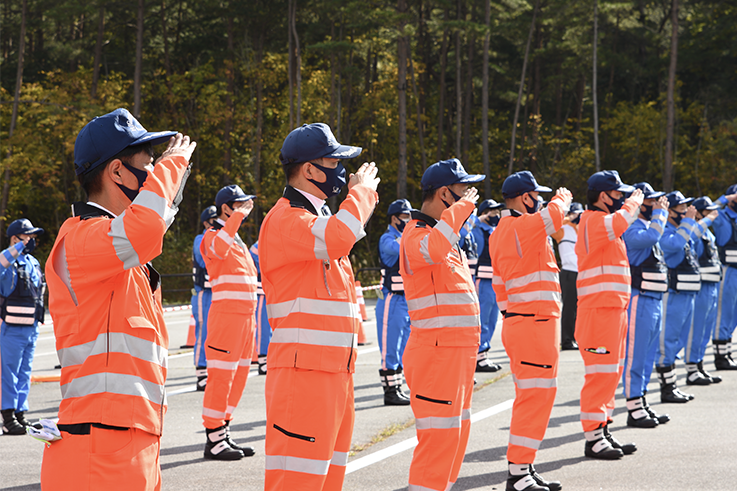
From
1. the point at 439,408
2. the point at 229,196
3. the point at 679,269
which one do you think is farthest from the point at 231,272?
the point at 679,269

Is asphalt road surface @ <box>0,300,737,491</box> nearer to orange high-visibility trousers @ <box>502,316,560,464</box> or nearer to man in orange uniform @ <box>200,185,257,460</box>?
man in orange uniform @ <box>200,185,257,460</box>

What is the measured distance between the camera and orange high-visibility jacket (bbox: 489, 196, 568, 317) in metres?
5.77

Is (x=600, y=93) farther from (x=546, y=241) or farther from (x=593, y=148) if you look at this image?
(x=546, y=241)

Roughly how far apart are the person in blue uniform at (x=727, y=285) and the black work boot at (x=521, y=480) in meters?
7.21

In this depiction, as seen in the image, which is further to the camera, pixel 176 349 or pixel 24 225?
pixel 176 349

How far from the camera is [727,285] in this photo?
1179 centimetres

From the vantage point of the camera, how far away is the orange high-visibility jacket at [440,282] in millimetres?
4758

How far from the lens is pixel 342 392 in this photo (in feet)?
12.2

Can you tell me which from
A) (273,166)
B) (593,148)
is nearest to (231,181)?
(273,166)

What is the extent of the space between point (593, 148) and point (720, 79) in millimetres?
7131

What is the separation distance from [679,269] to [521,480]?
5558mm

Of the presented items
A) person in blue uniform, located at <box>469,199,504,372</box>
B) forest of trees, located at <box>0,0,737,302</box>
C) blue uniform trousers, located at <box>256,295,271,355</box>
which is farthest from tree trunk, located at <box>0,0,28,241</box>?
person in blue uniform, located at <box>469,199,504,372</box>

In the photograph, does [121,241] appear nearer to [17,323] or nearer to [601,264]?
[601,264]

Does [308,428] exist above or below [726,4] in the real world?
below
